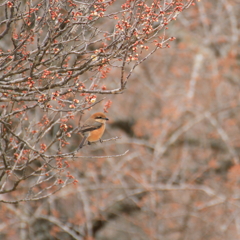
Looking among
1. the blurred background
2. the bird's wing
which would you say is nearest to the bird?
the bird's wing

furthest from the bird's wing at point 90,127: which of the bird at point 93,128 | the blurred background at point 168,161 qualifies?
the blurred background at point 168,161

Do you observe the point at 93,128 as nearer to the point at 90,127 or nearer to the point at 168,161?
the point at 90,127

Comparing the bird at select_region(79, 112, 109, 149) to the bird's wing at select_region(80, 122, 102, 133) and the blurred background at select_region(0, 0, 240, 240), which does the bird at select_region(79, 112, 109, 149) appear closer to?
the bird's wing at select_region(80, 122, 102, 133)

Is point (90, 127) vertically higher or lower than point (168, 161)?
lower

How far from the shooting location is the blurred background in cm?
1184

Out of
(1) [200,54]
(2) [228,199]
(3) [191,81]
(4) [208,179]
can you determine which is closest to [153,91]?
(3) [191,81]

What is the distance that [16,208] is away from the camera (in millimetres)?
12258

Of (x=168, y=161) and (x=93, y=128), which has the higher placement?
(x=168, y=161)

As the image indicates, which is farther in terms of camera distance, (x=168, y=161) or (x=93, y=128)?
(x=168, y=161)

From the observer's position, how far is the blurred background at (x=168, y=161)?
11844 mm

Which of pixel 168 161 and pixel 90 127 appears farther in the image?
pixel 168 161

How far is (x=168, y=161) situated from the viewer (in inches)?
538

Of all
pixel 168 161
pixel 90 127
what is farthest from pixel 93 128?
pixel 168 161

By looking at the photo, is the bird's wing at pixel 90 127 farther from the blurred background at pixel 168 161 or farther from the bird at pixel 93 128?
the blurred background at pixel 168 161
